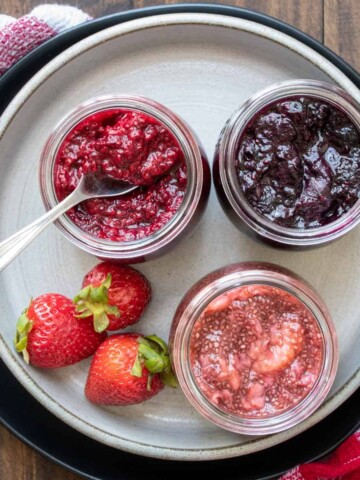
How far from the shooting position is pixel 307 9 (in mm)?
1829

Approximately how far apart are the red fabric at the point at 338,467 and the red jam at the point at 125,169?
62 cm

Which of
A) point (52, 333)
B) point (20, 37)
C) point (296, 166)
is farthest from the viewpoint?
point (20, 37)

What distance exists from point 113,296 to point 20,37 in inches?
24.4

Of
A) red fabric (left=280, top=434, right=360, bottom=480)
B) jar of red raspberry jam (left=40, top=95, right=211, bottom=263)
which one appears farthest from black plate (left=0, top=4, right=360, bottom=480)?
jar of red raspberry jam (left=40, top=95, right=211, bottom=263)

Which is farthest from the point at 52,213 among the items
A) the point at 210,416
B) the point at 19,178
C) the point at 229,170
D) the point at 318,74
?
the point at 318,74

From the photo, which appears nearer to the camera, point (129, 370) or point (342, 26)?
point (129, 370)

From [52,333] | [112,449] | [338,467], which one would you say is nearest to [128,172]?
[52,333]

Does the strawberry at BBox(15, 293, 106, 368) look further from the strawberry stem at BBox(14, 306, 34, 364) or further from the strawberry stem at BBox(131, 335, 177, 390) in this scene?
the strawberry stem at BBox(131, 335, 177, 390)

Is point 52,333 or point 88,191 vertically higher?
point 88,191

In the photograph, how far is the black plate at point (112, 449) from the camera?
5.59 ft

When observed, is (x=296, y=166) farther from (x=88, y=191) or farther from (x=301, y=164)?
(x=88, y=191)

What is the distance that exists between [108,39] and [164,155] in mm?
321

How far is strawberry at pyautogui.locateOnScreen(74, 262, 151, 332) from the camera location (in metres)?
1.58

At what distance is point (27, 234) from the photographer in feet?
5.20
